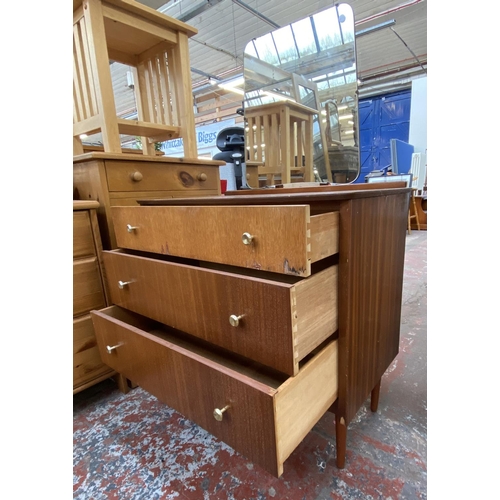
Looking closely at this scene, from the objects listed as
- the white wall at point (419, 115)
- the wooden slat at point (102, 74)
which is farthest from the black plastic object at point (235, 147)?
the white wall at point (419, 115)

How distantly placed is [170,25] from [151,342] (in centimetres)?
104

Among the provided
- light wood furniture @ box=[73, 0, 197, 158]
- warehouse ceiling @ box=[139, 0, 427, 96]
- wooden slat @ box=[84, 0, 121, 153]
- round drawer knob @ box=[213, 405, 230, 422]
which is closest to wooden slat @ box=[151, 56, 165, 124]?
light wood furniture @ box=[73, 0, 197, 158]

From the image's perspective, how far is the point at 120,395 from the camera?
1023 millimetres

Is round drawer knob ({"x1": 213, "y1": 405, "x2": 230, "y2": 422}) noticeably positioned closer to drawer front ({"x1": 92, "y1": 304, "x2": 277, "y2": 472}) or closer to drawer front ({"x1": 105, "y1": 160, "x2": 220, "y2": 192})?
drawer front ({"x1": 92, "y1": 304, "x2": 277, "y2": 472})

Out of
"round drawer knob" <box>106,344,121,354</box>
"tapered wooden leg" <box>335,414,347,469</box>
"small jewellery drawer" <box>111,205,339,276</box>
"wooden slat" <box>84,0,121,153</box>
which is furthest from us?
"wooden slat" <box>84,0,121,153</box>

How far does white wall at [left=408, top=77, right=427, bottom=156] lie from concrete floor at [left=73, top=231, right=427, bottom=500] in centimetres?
496

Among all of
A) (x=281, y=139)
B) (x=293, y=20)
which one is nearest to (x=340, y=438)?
(x=281, y=139)

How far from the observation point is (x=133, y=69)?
3.88ft

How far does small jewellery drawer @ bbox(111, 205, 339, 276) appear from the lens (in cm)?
45

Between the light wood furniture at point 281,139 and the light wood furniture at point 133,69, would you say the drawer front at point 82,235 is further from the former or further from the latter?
the light wood furniture at point 281,139

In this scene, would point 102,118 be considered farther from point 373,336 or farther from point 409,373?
point 409,373

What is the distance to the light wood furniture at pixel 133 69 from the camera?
88cm
